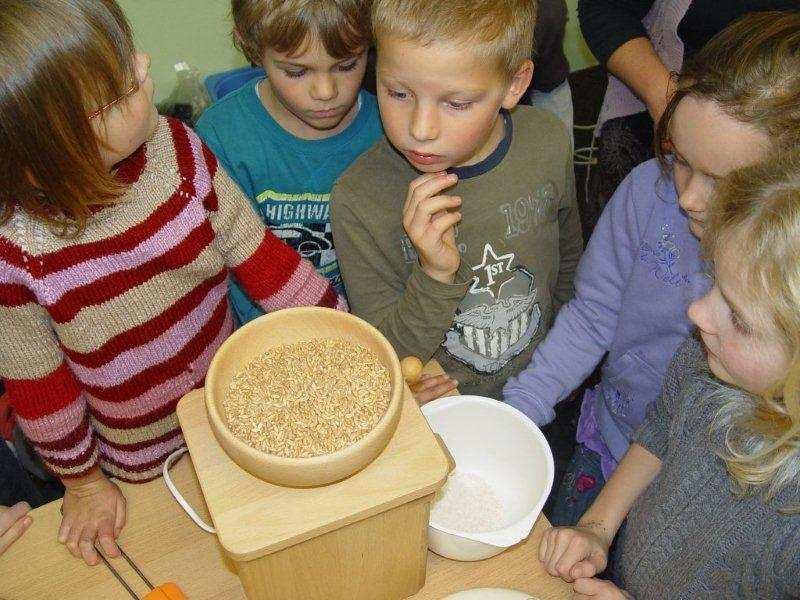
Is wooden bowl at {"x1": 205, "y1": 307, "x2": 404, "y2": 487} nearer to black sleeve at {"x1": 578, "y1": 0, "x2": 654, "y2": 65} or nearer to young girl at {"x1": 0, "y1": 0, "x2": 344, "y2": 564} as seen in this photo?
young girl at {"x1": 0, "y1": 0, "x2": 344, "y2": 564}

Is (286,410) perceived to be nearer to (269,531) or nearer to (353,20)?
(269,531)

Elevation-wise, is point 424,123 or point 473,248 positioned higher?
point 424,123

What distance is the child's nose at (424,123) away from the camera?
38.2 inches

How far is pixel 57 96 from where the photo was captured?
710mm

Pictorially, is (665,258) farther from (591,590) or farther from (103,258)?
(103,258)

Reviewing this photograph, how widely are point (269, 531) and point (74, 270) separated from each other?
0.41 metres

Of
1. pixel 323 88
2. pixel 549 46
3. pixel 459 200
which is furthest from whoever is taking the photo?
pixel 549 46

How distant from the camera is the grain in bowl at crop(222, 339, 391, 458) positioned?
694mm

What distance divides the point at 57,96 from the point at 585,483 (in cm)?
105

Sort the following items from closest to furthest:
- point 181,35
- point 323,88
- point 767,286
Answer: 1. point 767,286
2. point 323,88
3. point 181,35

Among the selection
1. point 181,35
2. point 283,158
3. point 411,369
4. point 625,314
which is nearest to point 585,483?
point 625,314

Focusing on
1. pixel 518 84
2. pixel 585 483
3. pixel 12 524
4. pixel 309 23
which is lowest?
pixel 585 483

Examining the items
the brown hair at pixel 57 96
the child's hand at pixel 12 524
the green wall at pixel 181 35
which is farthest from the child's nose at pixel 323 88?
the green wall at pixel 181 35

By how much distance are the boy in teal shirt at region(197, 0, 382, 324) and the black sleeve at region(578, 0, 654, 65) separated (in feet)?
1.58
